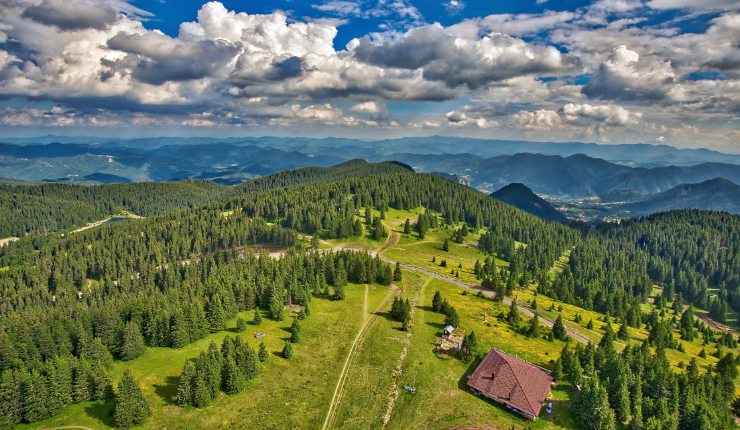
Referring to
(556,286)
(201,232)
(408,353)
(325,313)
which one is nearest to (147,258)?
(201,232)

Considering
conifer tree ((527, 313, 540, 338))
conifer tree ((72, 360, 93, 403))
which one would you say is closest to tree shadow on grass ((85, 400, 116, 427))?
conifer tree ((72, 360, 93, 403))

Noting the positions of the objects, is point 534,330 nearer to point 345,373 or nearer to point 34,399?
point 345,373

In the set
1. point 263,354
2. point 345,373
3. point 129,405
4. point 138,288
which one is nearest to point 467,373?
point 345,373

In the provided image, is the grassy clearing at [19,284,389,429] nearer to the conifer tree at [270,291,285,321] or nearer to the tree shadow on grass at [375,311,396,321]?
the conifer tree at [270,291,285,321]

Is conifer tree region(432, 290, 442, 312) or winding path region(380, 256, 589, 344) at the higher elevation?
conifer tree region(432, 290, 442, 312)

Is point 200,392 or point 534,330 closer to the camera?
point 200,392
